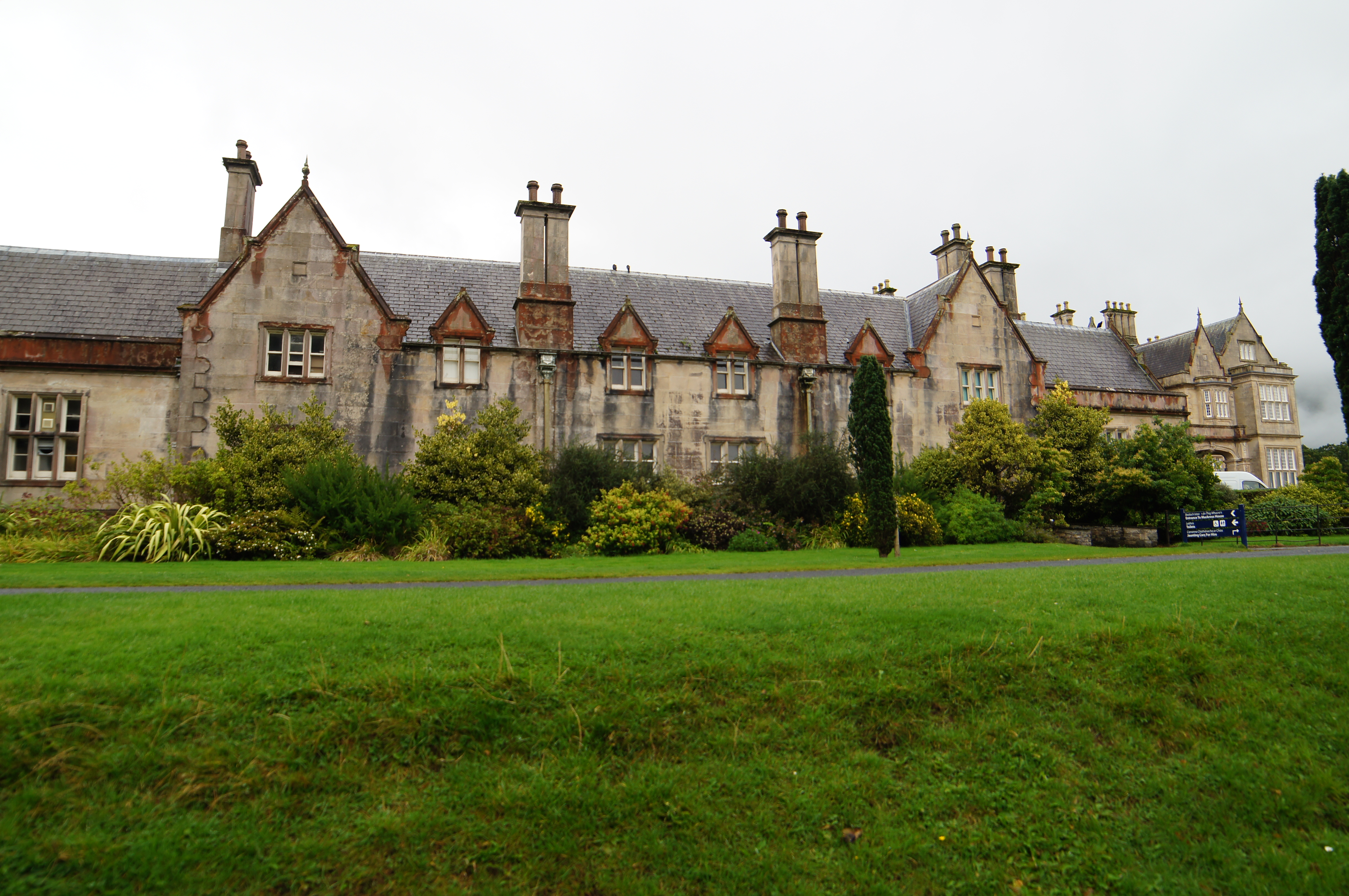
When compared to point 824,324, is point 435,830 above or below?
below

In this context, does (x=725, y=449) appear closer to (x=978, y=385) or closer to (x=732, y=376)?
(x=732, y=376)

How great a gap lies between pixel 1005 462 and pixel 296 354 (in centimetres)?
2398

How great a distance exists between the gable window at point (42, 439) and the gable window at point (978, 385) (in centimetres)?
3135

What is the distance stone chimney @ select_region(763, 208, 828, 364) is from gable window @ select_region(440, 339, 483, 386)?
1151 cm

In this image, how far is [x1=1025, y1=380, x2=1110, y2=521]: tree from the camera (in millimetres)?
26219

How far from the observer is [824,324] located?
3009 centimetres

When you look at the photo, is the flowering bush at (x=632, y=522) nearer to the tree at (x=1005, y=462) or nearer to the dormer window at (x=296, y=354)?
the dormer window at (x=296, y=354)

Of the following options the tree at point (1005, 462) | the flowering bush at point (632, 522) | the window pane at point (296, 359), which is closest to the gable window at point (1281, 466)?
the tree at point (1005, 462)

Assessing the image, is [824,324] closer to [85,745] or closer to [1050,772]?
[1050,772]

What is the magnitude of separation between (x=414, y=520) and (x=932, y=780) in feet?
52.5

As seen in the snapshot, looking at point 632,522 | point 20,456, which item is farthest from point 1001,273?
point 20,456

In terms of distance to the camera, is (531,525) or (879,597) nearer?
(879,597)

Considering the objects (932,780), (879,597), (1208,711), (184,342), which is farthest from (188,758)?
(184,342)

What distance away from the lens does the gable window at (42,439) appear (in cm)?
2323
